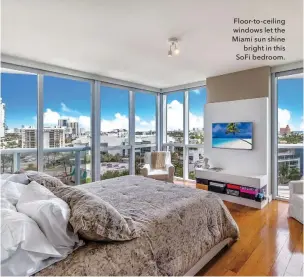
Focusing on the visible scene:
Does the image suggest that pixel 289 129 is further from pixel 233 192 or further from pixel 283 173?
pixel 233 192

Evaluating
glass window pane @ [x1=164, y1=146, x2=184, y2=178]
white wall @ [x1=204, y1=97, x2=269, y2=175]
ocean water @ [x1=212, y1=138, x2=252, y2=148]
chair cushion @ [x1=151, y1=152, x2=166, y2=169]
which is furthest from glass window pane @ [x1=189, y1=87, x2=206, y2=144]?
chair cushion @ [x1=151, y1=152, x2=166, y2=169]

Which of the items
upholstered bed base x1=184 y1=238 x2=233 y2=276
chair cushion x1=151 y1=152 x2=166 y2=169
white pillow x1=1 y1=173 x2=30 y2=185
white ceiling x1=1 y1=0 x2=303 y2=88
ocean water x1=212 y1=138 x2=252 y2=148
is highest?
white ceiling x1=1 y1=0 x2=303 y2=88

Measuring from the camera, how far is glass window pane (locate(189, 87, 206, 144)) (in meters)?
5.07

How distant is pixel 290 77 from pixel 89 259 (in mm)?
4338

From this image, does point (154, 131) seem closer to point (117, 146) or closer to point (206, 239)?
point (117, 146)

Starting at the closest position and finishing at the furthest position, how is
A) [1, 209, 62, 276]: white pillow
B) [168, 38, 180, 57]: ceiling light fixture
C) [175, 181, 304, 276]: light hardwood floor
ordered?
[1, 209, 62, 276]: white pillow, [175, 181, 304, 276]: light hardwood floor, [168, 38, 180, 57]: ceiling light fixture

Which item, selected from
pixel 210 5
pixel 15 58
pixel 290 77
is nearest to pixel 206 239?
pixel 210 5

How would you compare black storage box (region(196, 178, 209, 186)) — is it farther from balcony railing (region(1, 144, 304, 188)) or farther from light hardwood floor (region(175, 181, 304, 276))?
balcony railing (region(1, 144, 304, 188))

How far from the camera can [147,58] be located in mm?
3375

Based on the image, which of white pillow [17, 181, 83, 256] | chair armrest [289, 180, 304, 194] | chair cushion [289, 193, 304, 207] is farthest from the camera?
chair armrest [289, 180, 304, 194]

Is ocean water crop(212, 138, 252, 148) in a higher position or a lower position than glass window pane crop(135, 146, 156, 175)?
higher

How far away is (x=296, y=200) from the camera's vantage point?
9.59ft

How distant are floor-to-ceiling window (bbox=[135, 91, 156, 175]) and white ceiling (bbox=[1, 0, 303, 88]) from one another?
172 centimetres

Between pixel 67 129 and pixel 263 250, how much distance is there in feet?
12.5
